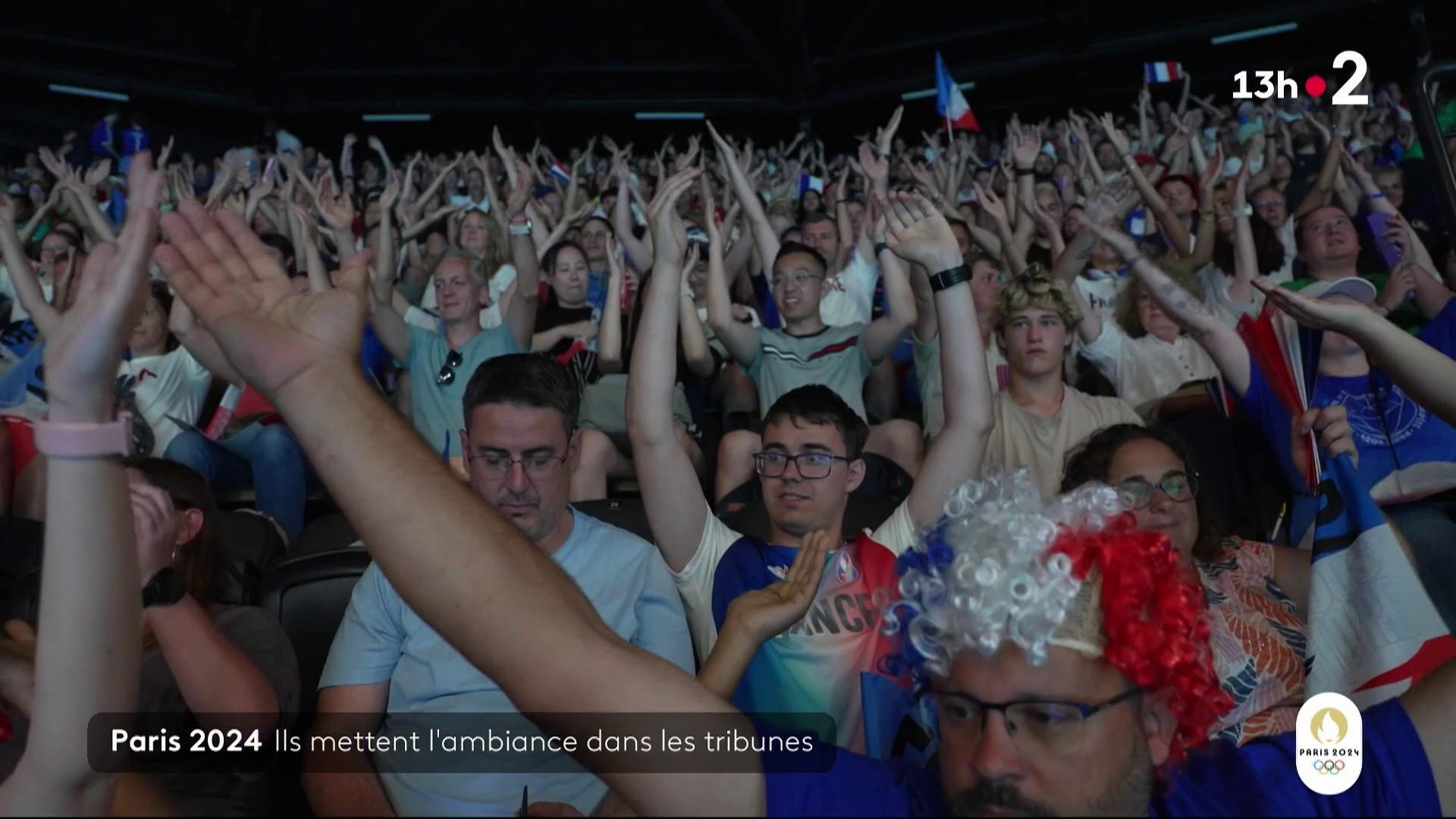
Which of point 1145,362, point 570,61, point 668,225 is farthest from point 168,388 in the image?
point 570,61

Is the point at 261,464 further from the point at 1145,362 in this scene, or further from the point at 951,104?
the point at 951,104

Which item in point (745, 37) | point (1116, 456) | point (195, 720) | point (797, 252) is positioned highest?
point (745, 37)

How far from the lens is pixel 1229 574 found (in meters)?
2.54

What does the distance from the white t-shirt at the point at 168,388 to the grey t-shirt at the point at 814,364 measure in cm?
238

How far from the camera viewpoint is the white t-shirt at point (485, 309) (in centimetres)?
547

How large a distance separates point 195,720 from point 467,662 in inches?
21.6

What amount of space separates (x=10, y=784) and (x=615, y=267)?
3900 mm

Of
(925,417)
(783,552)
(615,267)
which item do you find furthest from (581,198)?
(783,552)

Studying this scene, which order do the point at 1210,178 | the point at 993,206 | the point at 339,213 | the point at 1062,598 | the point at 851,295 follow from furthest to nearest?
the point at 851,295 → the point at 1210,178 → the point at 993,206 → the point at 339,213 → the point at 1062,598

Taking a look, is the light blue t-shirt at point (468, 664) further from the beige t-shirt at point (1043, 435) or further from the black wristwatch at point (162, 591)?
the beige t-shirt at point (1043, 435)

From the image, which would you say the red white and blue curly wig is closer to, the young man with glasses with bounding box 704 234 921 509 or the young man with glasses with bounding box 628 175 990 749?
the young man with glasses with bounding box 628 175 990 749

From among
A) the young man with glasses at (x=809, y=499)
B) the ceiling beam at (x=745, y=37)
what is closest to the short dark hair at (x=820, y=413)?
the young man with glasses at (x=809, y=499)

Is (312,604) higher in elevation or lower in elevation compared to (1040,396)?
lower

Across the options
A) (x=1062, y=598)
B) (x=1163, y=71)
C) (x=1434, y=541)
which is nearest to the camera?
(x=1062, y=598)
